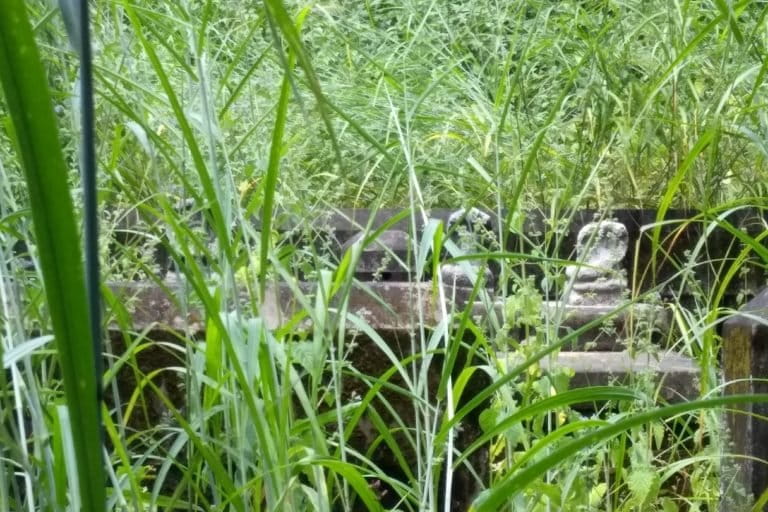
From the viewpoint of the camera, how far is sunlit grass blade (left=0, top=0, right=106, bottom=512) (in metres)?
0.38

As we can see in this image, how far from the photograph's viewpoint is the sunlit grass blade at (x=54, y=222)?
0.38 meters

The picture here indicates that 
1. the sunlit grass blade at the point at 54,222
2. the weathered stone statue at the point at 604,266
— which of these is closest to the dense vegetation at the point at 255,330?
the sunlit grass blade at the point at 54,222

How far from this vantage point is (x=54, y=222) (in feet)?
1.27

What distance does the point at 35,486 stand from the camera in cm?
96

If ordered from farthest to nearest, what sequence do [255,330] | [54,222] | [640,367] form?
[640,367] → [255,330] → [54,222]

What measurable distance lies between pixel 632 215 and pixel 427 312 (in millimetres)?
1467

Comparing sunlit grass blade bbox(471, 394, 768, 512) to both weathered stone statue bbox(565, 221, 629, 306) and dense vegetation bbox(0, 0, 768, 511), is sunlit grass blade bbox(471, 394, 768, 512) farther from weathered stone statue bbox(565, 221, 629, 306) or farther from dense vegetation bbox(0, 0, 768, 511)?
weathered stone statue bbox(565, 221, 629, 306)

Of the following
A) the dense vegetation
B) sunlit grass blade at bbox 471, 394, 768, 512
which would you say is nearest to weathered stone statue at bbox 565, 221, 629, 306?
the dense vegetation

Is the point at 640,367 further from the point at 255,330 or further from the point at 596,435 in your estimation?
the point at 596,435

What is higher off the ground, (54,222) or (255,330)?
(54,222)

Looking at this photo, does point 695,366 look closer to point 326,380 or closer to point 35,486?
point 326,380

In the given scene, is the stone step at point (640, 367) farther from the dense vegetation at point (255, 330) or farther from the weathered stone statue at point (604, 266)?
the weathered stone statue at point (604, 266)

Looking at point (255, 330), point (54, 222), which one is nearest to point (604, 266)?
point (255, 330)

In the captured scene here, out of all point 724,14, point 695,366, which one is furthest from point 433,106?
point 724,14
